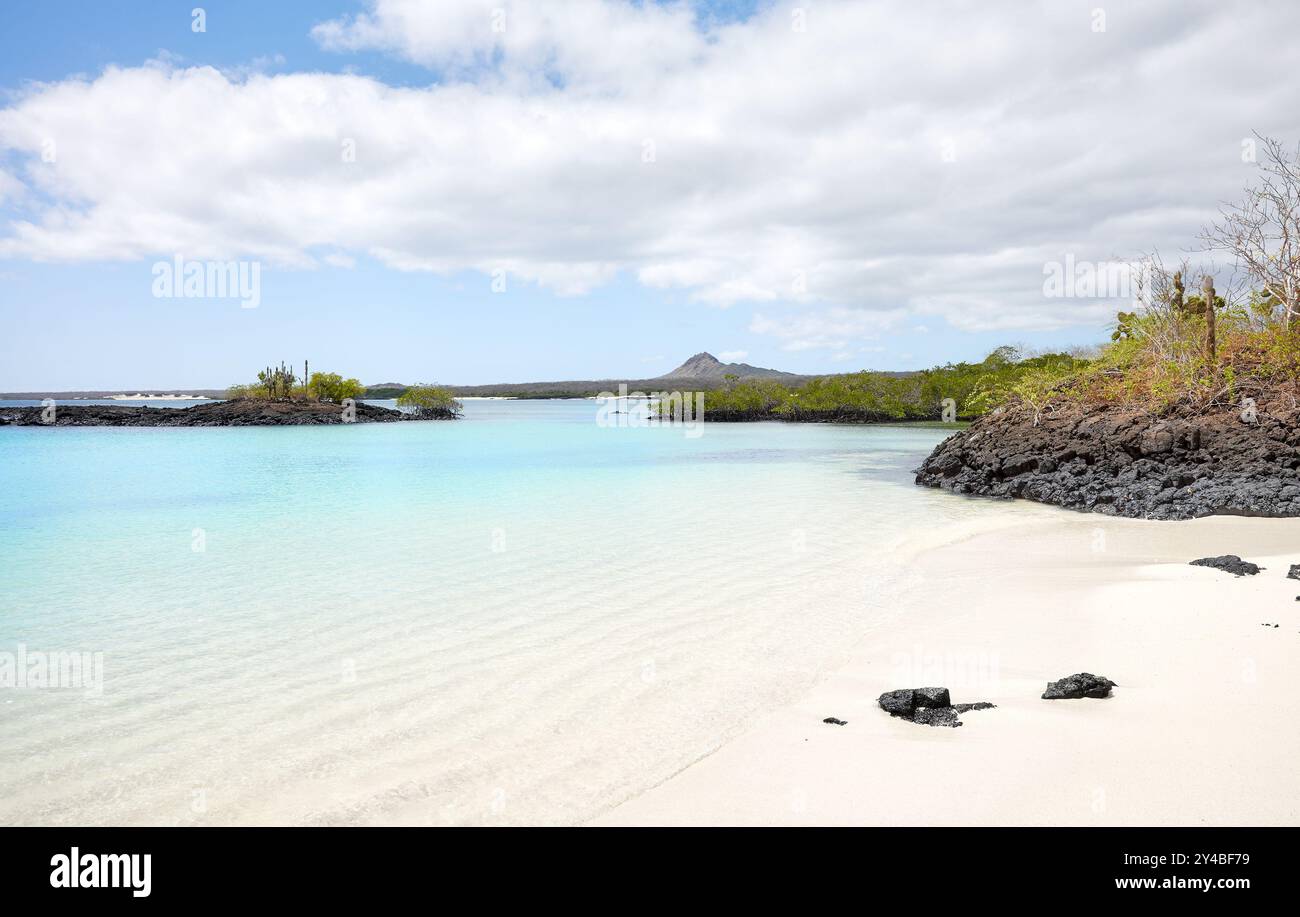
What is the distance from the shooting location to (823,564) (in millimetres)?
10305

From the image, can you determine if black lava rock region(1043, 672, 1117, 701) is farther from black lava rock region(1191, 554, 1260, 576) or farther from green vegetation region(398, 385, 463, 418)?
green vegetation region(398, 385, 463, 418)

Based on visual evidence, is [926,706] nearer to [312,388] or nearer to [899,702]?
[899,702]

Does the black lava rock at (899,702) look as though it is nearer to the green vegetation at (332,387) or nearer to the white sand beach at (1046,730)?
the white sand beach at (1046,730)

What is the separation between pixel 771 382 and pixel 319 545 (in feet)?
247

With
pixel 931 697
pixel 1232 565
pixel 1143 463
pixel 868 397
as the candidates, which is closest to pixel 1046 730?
pixel 931 697

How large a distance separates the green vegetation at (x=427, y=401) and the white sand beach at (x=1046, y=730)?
88.4 m

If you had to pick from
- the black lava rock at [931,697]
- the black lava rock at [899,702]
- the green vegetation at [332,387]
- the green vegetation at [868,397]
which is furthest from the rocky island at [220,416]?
the black lava rock at [931,697]

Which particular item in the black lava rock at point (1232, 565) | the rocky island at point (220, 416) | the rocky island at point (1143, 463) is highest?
the rocky island at point (220, 416)

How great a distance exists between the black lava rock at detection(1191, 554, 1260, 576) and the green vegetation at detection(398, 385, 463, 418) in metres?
88.2

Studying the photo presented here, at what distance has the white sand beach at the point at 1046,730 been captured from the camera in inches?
136

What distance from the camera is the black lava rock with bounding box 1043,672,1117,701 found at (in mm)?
4773

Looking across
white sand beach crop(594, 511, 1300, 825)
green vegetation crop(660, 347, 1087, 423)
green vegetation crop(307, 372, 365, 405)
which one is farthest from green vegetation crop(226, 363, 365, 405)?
white sand beach crop(594, 511, 1300, 825)
